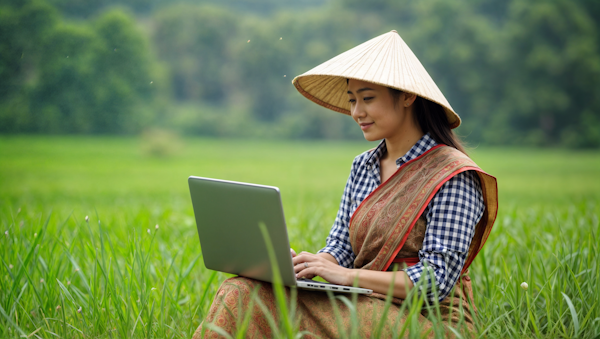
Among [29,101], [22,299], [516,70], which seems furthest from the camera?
[516,70]

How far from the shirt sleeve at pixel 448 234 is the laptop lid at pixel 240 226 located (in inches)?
14.3

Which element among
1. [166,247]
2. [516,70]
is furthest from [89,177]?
[516,70]

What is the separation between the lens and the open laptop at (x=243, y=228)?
43.4 inches

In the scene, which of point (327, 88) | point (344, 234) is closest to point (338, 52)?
point (327, 88)

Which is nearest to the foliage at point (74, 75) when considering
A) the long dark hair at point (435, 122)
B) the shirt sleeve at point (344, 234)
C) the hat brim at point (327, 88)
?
the hat brim at point (327, 88)

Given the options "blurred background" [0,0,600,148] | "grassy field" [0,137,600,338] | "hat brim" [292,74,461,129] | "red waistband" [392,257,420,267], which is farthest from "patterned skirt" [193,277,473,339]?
"blurred background" [0,0,600,148]

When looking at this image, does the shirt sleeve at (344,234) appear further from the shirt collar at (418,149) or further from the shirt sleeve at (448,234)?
the shirt sleeve at (448,234)

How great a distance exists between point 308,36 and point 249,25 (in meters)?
2.18

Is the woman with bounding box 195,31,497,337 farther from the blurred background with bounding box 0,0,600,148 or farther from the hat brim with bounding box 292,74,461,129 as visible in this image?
the blurred background with bounding box 0,0,600,148

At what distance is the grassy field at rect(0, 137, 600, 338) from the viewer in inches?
61.0

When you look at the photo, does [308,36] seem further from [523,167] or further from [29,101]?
[29,101]

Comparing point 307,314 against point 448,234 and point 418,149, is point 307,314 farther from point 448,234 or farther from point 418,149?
point 418,149

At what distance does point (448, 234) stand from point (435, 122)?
0.38 metres

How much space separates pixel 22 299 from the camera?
172 cm
